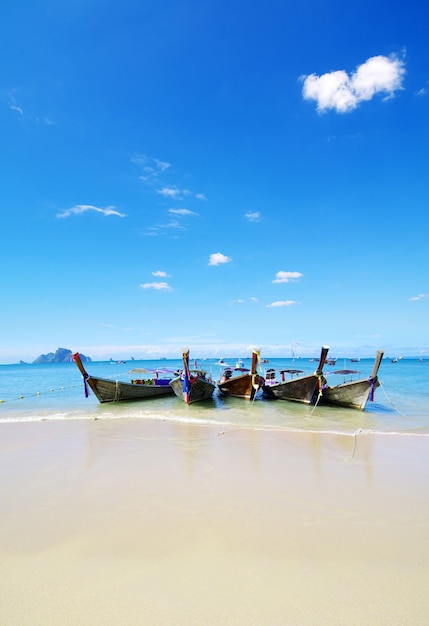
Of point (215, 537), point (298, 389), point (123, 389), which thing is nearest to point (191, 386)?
point (123, 389)

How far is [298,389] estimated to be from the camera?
19391 millimetres

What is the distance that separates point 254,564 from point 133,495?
287 centimetres

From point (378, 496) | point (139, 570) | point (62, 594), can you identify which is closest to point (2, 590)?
point (62, 594)

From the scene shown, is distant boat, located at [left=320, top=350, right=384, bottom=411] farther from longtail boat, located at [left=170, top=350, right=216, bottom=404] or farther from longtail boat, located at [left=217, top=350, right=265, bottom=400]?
longtail boat, located at [left=170, top=350, right=216, bottom=404]

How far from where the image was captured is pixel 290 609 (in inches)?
122

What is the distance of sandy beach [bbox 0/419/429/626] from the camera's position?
3.13 m

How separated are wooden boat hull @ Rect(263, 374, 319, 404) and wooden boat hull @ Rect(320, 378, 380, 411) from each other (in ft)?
2.29

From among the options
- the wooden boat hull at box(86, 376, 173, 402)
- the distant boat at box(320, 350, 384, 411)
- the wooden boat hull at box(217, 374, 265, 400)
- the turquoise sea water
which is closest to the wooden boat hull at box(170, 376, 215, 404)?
the turquoise sea water

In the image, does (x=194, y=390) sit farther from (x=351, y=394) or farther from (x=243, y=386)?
(x=351, y=394)

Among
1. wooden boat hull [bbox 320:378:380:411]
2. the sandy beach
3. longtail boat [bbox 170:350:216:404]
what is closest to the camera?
the sandy beach

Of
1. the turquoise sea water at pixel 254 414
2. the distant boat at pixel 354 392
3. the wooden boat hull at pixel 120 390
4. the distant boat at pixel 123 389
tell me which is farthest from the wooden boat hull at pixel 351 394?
the wooden boat hull at pixel 120 390

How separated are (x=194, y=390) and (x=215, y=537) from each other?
1463 cm

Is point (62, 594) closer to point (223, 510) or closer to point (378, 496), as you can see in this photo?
point (223, 510)

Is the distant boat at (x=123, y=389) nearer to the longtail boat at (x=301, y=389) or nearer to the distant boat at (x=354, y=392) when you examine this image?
the longtail boat at (x=301, y=389)
